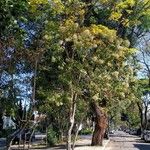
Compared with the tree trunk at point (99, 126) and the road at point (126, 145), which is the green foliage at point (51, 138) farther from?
the road at point (126, 145)

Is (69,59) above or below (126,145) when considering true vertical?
above

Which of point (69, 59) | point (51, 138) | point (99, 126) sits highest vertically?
point (69, 59)

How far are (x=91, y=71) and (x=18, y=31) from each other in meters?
11.8

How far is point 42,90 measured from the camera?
79.4ft

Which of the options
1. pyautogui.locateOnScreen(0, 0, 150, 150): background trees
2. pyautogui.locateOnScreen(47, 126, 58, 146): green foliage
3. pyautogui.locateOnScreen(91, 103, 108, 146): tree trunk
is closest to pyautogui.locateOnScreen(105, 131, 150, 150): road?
pyautogui.locateOnScreen(91, 103, 108, 146): tree trunk

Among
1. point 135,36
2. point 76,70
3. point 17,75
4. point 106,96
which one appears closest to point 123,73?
point 106,96

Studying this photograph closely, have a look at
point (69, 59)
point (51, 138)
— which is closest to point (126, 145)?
point (51, 138)

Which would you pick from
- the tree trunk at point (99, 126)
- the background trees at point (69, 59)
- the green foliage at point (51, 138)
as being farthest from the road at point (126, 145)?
the background trees at point (69, 59)

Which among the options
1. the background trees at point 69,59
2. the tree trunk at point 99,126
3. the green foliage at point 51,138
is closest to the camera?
the background trees at point 69,59

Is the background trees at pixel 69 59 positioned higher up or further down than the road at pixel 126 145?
higher up

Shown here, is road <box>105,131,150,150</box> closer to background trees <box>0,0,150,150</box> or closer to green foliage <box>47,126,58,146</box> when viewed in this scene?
green foliage <box>47,126,58,146</box>

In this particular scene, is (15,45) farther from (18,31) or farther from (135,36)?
(135,36)

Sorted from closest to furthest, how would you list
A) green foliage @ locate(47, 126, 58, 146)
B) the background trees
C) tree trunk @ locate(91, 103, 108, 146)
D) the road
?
the background trees, tree trunk @ locate(91, 103, 108, 146), the road, green foliage @ locate(47, 126, 58, 146)

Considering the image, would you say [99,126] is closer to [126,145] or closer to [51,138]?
[51,138]
